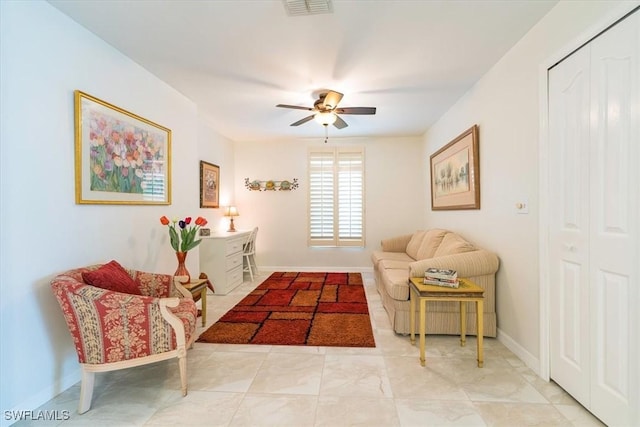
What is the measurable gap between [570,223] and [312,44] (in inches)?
90.0

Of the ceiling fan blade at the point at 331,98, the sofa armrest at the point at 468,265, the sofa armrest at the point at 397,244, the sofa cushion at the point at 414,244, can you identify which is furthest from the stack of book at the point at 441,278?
the sofa armrest at the point at 397,244

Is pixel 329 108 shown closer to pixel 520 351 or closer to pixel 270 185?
pixel 270 185

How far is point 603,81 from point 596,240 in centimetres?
89

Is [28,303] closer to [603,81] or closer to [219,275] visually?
[219,275]

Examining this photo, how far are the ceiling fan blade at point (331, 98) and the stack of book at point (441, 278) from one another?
78.7 inches

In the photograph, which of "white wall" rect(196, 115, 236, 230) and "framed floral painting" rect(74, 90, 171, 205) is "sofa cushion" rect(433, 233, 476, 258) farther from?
"white wall" rect(196, 115, 236, 230)

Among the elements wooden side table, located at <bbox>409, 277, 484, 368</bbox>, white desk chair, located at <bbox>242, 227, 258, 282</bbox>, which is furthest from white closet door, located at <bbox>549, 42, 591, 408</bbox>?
white desk chair, located at <bbox>242, 227, 258, 282</bbox>

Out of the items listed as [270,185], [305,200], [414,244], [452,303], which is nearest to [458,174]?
[414,244]

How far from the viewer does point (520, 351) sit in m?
2.29

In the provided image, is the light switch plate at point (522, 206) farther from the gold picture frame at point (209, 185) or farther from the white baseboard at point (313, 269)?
the gold picture frame at point (209, 185)

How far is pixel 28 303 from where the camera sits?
1.72 m

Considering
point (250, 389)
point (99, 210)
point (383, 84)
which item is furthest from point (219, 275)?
point (383, 84)

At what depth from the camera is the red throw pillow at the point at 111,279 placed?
1.84 metres

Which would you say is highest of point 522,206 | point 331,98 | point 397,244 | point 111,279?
point 331,98
